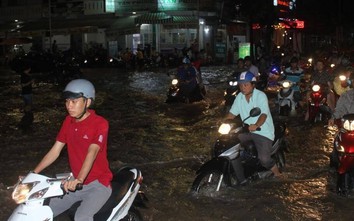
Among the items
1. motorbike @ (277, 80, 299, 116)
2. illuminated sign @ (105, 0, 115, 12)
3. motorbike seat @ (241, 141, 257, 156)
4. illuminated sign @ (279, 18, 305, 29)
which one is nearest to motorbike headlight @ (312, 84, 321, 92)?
motorbike @ (277, 80, 299, 116)

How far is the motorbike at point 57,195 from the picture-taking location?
366cm

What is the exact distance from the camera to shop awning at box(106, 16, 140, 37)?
110 ft

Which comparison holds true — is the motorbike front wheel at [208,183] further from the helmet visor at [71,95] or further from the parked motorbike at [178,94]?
the parked motorbike at [178,94]

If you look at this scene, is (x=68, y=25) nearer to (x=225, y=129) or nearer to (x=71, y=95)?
(x=225, y=129)

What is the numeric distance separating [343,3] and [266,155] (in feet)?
148

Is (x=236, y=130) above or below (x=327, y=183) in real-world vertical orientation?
above

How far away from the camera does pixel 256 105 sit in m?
6.67

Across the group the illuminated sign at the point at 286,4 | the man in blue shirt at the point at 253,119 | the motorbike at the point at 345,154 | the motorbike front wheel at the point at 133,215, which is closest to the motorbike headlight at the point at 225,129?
the man in blue shirt at the point at 253,119

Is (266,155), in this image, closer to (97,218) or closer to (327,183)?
(327,183)

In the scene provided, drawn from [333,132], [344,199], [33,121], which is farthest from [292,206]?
[33,121]

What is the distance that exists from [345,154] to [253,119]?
1306 millimetres

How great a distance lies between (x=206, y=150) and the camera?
376 inches

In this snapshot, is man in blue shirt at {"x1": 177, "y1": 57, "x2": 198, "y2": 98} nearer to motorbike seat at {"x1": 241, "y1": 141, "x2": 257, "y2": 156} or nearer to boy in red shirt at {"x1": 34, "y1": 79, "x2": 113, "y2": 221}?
motorbike seat at {"x1": 241, "y1": 141, "x2": 257, "y2": 156}

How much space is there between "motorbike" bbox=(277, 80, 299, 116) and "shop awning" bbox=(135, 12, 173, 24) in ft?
69.5
